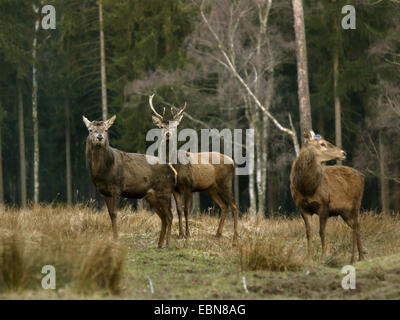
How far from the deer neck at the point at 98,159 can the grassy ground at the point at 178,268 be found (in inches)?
51.0

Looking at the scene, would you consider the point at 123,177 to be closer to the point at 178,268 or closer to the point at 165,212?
the point at 165,212

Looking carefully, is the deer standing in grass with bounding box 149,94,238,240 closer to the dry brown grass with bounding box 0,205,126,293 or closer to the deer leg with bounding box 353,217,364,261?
the deer leg with bounding box 353,217,364,261

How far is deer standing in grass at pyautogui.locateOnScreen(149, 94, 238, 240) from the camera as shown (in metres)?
14.4

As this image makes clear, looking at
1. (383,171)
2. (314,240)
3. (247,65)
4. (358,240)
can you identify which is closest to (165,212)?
(358,240)

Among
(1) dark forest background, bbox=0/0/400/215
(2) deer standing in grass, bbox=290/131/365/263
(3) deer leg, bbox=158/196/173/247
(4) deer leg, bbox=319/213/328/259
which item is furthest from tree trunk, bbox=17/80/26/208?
(4) deer leg, bbox=319/213/328/259

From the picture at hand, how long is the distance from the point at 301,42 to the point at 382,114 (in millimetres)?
4717

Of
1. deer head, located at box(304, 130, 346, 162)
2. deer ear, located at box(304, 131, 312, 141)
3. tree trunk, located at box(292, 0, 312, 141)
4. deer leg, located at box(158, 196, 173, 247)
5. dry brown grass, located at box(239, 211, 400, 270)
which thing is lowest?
dry brown grass, located at box(239, 211, 400, 270)

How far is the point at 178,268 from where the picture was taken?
1022cm

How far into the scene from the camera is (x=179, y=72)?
26.0 meters

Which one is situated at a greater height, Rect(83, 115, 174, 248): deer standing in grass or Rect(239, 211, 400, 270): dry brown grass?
Rect(83, 115, 174, 248): deer standing in grass

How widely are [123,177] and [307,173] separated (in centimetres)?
341

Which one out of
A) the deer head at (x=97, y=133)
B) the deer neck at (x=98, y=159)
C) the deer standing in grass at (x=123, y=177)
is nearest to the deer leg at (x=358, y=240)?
the deer standing in grass at (x=123, y=177)
